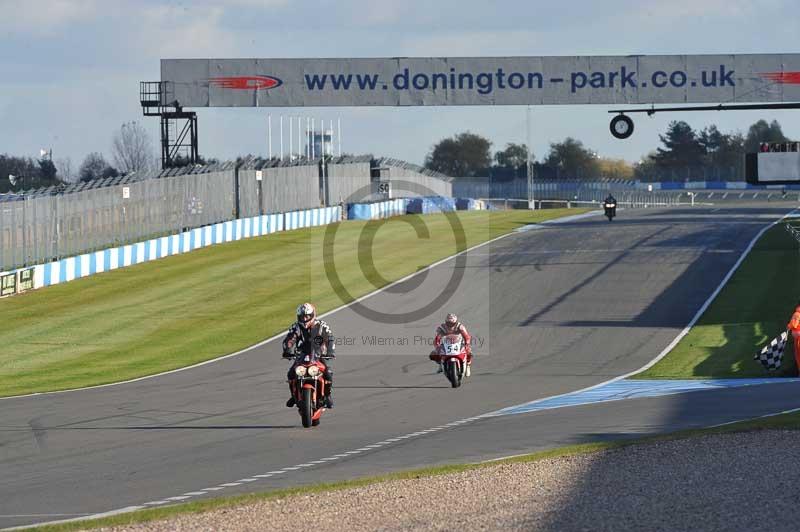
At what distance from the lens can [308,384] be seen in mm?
16734

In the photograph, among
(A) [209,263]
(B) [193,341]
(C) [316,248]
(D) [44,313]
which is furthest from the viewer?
(C) [316,248]

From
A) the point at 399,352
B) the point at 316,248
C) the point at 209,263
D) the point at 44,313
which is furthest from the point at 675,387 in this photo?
the point at 316,248

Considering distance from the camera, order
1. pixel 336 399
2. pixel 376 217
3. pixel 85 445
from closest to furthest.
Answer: pixel 85 445 < pixel 336 399 < pixel 376 217

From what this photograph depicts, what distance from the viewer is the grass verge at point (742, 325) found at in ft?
77.8

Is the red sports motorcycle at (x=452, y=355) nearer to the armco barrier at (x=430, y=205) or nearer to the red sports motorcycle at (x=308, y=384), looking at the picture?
the red sports motorcycle at (x=308, y=384)

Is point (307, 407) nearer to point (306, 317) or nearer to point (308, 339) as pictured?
point (308, 339)

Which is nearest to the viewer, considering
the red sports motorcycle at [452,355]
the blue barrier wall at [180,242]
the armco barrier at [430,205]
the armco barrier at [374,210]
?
the red sports motorcycle at [452,355]

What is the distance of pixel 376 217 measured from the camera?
68062mm

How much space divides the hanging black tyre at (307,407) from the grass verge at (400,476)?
4120 mm

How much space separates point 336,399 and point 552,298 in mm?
15790

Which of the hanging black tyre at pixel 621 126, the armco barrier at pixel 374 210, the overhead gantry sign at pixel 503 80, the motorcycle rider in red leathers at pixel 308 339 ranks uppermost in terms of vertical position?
the overhead gantry sign at pixel 503 80

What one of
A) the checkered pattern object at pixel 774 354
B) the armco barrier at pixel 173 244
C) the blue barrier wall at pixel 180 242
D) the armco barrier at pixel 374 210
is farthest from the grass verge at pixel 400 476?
the armco barrier at pixel 374 210

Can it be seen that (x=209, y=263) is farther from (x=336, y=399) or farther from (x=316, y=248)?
(x=336, y=399)

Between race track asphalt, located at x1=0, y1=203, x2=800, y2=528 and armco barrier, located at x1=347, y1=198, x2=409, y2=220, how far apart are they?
26.1m
